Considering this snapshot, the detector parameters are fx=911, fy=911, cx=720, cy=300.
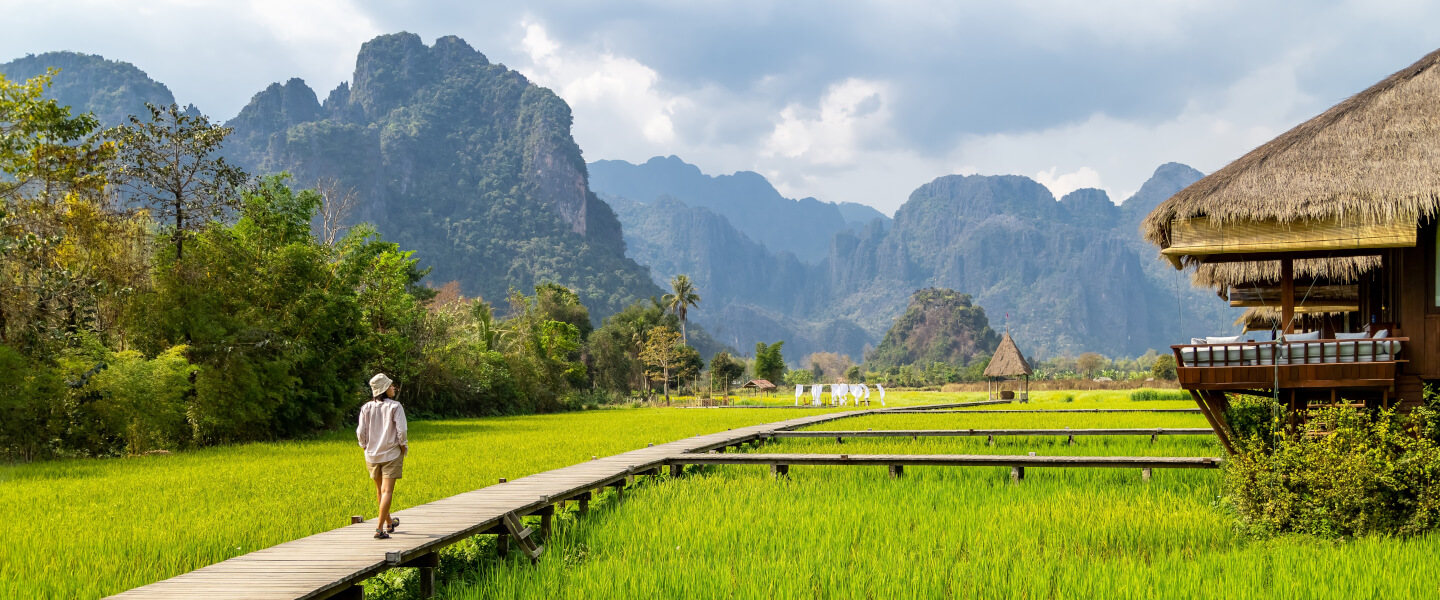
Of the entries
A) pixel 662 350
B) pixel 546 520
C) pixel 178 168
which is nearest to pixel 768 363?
pixel 662 350

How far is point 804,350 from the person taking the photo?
15625 cm

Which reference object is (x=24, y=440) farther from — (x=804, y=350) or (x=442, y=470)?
(x=804, y=350)

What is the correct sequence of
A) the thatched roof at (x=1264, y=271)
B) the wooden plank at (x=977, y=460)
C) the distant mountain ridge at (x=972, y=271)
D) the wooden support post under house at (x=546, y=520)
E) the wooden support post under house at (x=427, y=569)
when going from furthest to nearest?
1. the distant mountain ridge at (x=972, y=271)
2. the thatched roof at (x=1264, y=271)
3. the wooden plank at (x=977, y=460)
4. the wooden support post under house at (x=546, y=520)
5. the wooden support post under house at (x=427, y=569)

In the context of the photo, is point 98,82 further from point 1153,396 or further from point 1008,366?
point 1153,396

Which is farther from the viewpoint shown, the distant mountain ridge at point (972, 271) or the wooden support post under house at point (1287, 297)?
the distant mountain ridge at point (972, 271)

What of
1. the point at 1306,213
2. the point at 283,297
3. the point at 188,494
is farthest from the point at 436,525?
the point at 283,297

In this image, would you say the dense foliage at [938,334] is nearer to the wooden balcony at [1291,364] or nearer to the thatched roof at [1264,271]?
the thatched roof at [1264,271]

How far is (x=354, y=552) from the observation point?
197 inches

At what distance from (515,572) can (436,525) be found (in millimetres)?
695

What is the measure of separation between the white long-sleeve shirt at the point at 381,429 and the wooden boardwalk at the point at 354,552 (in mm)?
485

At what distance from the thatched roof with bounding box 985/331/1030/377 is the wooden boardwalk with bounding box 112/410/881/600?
3135 centimetres

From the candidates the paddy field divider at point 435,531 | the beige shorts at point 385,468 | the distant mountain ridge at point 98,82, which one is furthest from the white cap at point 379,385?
the distant mountain ridge at point 98,82

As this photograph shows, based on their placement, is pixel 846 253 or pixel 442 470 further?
pixel 846 253

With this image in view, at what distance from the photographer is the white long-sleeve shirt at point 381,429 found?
561 cm
